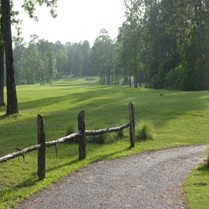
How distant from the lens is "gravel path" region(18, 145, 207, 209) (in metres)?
9.71

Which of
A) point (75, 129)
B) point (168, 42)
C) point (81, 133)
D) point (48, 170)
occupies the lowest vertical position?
point (48, 170)

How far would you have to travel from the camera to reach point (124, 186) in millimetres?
11242

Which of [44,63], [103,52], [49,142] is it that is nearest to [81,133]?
[49,142]

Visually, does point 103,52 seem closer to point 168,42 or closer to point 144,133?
point 168,42

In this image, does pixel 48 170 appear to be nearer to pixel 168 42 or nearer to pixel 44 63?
pixel 168 42

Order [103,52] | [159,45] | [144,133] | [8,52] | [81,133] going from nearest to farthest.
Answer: [81,133] → [144,133] → [8,52] → [159,45] → [103,52]

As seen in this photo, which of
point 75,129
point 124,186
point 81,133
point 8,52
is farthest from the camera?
point 8,52

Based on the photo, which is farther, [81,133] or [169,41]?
[169,41]

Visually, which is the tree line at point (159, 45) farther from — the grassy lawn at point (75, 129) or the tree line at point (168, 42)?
the grassy lawn at point (75, 129)

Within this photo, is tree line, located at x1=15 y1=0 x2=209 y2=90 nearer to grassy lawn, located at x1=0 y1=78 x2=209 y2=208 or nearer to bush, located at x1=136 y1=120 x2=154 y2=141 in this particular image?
grassy lawn, located at x1=0 y1=78 x2=209 y2=208

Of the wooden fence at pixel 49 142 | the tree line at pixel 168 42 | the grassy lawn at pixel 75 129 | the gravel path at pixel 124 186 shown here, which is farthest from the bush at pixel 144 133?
the tree line at pixel 168 42

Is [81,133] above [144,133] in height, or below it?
above

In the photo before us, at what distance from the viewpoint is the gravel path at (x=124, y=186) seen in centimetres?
971

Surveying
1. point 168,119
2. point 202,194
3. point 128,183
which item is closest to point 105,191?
point 128,183
